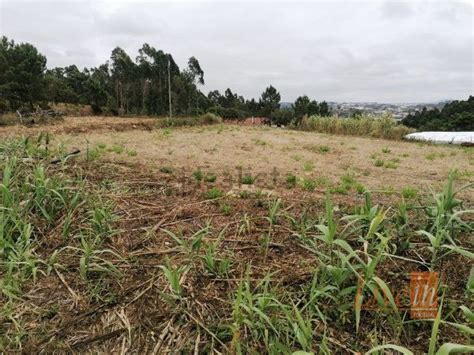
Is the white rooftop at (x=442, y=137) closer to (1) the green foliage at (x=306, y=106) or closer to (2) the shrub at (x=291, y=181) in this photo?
(2) the shrub at (x=291, y=181)

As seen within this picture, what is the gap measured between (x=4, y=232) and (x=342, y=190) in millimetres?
2517

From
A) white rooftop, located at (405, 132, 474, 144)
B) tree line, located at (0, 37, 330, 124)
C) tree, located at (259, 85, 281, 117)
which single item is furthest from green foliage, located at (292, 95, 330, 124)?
white rooftop, located at (405, 132, 474, 144)

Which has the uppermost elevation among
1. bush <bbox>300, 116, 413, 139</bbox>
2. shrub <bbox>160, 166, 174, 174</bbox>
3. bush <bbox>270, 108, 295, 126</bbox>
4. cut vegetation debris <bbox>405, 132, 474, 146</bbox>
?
bush <bbox>270, 108, 295, 126</bbox>

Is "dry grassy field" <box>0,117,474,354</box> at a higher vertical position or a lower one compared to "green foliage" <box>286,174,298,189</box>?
lower

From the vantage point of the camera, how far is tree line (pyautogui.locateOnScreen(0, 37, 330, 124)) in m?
16.5

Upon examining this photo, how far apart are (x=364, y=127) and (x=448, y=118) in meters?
16.7

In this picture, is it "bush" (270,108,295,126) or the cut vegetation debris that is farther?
"bush" (270,108,295,126)

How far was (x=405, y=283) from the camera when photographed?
1303 mm

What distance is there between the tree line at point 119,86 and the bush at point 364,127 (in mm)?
6828

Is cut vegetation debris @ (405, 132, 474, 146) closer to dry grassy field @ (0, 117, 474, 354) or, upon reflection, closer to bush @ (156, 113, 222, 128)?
bush @ (156, 113, 222, 128)

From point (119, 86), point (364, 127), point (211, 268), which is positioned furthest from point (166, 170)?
point (119, 86)

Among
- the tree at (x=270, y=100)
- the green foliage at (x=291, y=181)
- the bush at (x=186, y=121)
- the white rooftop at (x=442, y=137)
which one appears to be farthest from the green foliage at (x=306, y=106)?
the green foliage at (x=291, y=181)

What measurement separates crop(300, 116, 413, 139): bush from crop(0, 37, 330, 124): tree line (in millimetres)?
6828

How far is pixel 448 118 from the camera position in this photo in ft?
74.0
